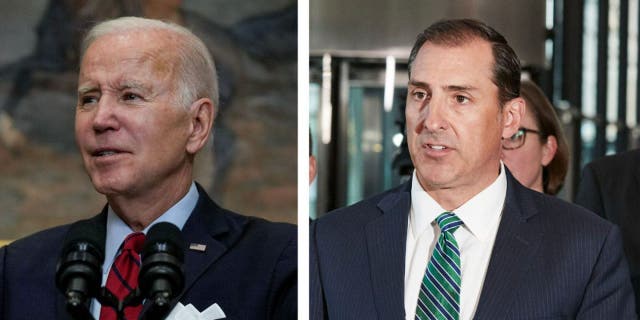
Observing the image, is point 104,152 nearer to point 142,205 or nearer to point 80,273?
point 142,205

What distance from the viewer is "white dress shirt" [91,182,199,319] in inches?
97.3

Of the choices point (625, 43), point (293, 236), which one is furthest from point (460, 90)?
point (625, 43)

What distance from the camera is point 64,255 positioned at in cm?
240

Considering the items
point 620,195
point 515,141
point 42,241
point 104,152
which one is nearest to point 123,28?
point 104,152

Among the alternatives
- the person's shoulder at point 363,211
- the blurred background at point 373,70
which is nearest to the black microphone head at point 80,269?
the person's shoulder at point 363,211

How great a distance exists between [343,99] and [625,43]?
7691 mm

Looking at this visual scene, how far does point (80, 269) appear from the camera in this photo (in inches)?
91.0

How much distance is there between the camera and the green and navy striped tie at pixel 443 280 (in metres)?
2.54

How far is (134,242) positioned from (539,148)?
4.15 feet

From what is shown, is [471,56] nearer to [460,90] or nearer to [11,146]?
[460,90]

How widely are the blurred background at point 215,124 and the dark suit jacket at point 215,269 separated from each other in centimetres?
4

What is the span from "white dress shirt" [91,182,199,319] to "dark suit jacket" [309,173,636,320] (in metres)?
0.31

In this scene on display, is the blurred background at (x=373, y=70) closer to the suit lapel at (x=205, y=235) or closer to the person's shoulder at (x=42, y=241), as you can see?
the suit lapel at (x=205, y=235)

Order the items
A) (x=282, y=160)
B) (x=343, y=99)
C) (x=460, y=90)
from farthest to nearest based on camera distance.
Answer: (x=343, y=99), (x=282, y=160), (x=460, y=90)
